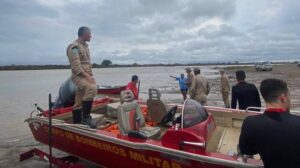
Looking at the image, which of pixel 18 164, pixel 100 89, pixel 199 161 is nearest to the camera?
pixel 199 161

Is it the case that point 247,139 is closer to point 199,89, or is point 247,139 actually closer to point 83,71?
point 83,71

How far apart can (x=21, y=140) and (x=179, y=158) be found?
619cm

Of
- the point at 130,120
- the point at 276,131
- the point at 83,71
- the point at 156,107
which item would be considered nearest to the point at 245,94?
the point at 156,107

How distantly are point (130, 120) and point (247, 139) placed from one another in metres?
2.94

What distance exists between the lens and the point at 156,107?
264 inches

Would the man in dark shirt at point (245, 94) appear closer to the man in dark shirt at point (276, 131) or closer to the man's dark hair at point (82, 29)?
the man's dark hair at point (82, 29)

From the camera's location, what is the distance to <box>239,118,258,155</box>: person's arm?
285 cm

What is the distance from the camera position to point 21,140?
9.05 meters

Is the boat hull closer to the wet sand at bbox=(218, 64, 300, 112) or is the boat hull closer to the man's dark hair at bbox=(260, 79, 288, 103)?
the man's dark hair at bbox=(260, 79, 288, 103)

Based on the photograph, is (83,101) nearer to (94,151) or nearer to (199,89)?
(94,151)

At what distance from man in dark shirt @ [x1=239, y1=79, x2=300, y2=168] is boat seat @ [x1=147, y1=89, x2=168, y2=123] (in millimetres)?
3785

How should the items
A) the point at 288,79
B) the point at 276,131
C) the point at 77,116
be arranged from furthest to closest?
the point at 288,79
the point at 77,116
the point at 276,131

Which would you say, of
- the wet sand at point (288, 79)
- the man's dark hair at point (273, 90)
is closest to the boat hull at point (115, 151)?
the man's dark hair at point (273, 90)

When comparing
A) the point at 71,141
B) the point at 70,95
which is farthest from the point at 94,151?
the point at 70,95
